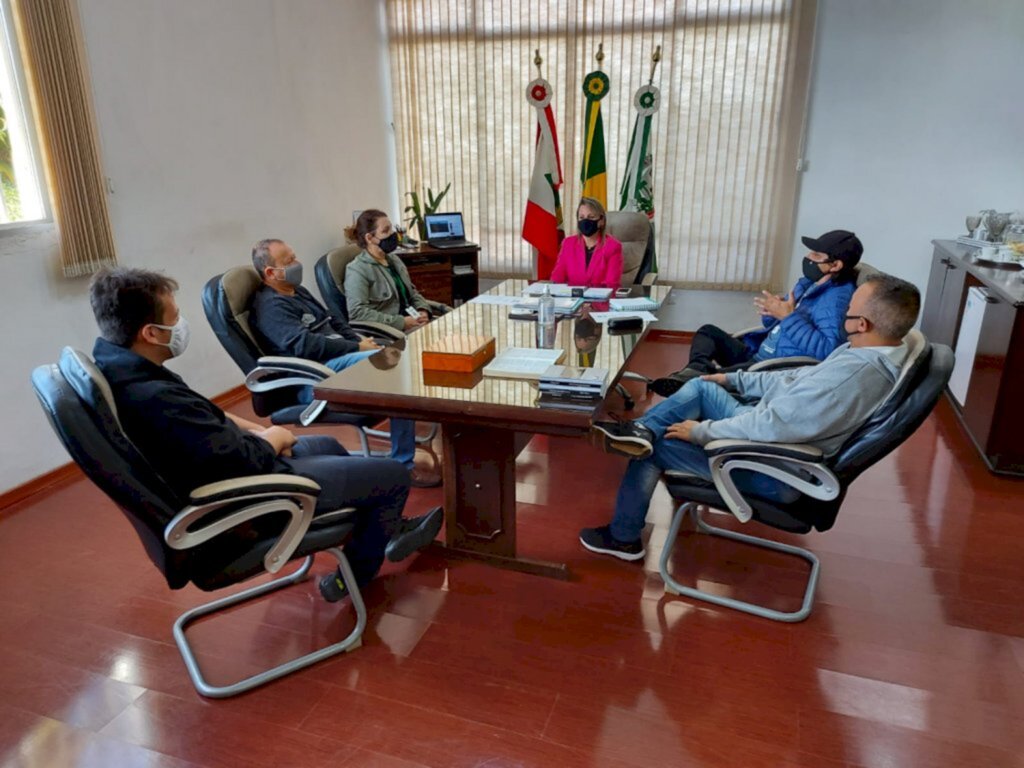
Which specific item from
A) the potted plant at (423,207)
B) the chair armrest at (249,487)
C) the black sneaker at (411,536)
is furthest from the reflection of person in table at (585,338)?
the potted plant at (423,207)

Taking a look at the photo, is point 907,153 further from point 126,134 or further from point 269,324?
point 126,134

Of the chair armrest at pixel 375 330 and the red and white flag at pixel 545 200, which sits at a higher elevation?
the red and white flag at pixel 545 200

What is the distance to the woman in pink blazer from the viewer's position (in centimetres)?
367

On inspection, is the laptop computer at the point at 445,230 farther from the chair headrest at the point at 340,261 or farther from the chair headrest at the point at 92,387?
the chair headrest at the point at 92,387

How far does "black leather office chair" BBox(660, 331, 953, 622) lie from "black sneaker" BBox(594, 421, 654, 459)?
12 centimetres

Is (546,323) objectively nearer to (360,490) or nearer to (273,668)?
(360,490)

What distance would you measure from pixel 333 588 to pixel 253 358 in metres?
1.04

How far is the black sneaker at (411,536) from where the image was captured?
2301 mm

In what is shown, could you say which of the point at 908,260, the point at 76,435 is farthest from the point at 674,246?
the point at 76,435

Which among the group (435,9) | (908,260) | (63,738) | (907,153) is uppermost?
(435,9)

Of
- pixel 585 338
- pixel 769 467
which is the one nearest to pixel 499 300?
pixel 585 338

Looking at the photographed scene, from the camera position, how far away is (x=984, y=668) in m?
1.96

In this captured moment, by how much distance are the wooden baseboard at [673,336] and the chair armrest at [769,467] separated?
134 inches

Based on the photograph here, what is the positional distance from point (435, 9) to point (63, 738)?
511cm
